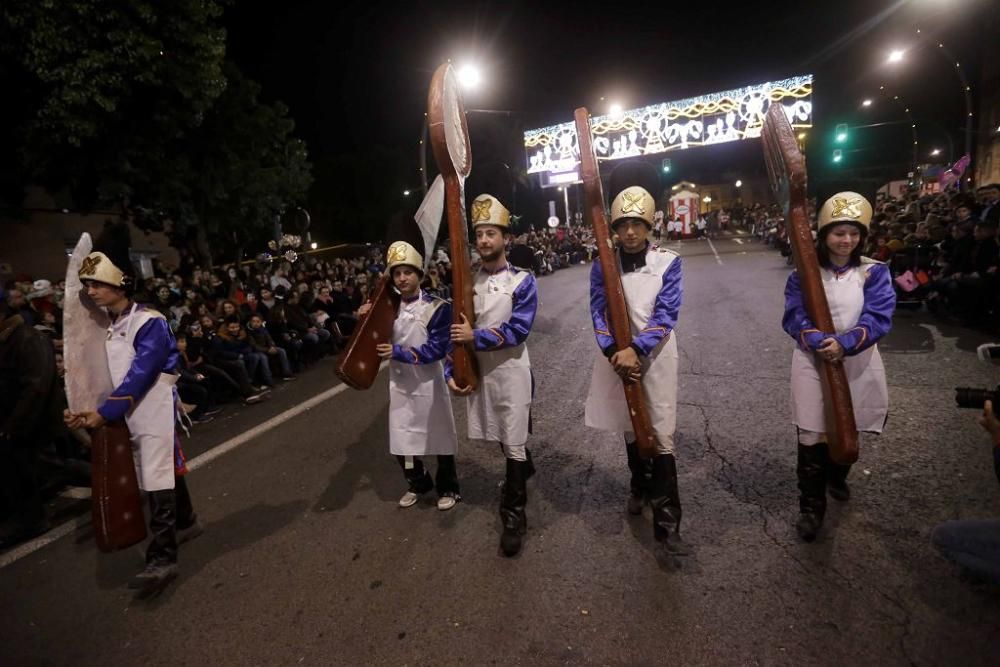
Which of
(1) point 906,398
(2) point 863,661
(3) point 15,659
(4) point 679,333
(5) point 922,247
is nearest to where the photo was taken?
(2) point 863,661

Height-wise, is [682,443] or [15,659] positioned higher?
[682,443]

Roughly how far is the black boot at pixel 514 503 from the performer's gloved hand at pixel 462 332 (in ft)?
2.76

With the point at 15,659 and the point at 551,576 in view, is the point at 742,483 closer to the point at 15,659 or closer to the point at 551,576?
the point at 551,576

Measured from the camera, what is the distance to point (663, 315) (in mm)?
2941

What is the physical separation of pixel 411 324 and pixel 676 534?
84.3 inches

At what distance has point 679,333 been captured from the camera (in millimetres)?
8219

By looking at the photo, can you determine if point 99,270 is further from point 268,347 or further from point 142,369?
point 268,347

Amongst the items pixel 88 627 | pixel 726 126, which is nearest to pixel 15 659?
pixel 88 627

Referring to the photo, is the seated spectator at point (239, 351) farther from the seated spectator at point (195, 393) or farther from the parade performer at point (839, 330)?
the parade performer at point (839, 330)

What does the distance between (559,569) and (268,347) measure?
6587 millimetres

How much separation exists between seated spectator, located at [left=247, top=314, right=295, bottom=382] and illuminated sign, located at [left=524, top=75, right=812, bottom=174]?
70.2 ft

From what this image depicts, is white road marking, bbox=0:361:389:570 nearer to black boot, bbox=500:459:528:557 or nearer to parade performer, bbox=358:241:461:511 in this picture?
parade performer, bbox=358:241:461:511

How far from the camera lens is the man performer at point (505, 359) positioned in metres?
3.16

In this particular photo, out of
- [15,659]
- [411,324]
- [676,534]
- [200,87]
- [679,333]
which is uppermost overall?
[200,87]
